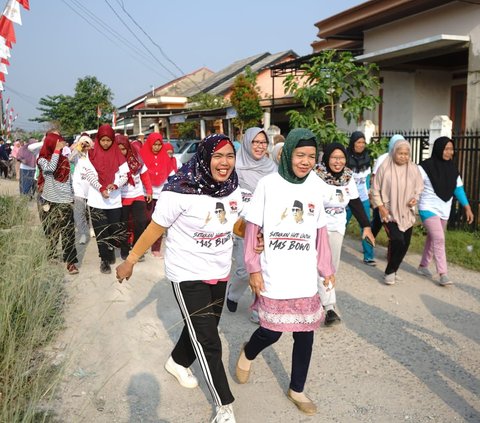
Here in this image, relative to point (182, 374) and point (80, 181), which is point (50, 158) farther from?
point (182, 374)

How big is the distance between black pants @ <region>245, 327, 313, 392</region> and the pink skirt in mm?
95

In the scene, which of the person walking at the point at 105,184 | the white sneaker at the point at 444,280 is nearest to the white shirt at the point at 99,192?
the person walking at the point at 105,184

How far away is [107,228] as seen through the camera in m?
6.47

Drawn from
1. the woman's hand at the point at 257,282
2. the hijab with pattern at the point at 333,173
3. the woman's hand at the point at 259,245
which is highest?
the hijab with pattern at the point at 333,173

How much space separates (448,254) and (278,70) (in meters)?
9.97

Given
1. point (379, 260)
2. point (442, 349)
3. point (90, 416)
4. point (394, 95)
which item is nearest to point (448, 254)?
point (379, 260)

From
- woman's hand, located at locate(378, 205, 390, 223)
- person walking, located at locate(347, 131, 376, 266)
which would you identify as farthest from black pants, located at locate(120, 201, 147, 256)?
woman's hand, located at locate(378, 205, 390, 223)

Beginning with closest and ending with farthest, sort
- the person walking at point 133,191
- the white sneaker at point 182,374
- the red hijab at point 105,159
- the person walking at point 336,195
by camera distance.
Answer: the white sneaker at point 182,374 → the person walking at point 336,195 → the red hijab at point 105,159 → the person walking at point 133,191

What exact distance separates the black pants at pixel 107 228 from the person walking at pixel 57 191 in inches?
12.1

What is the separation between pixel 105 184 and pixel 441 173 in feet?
13.4

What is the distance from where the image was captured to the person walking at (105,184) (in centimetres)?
626

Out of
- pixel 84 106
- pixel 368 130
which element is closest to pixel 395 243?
pixel 368 130

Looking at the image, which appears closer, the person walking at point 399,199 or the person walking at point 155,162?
the person walking at point 399,199

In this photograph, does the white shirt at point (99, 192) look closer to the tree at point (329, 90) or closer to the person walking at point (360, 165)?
the person walking at point (360, 165)
